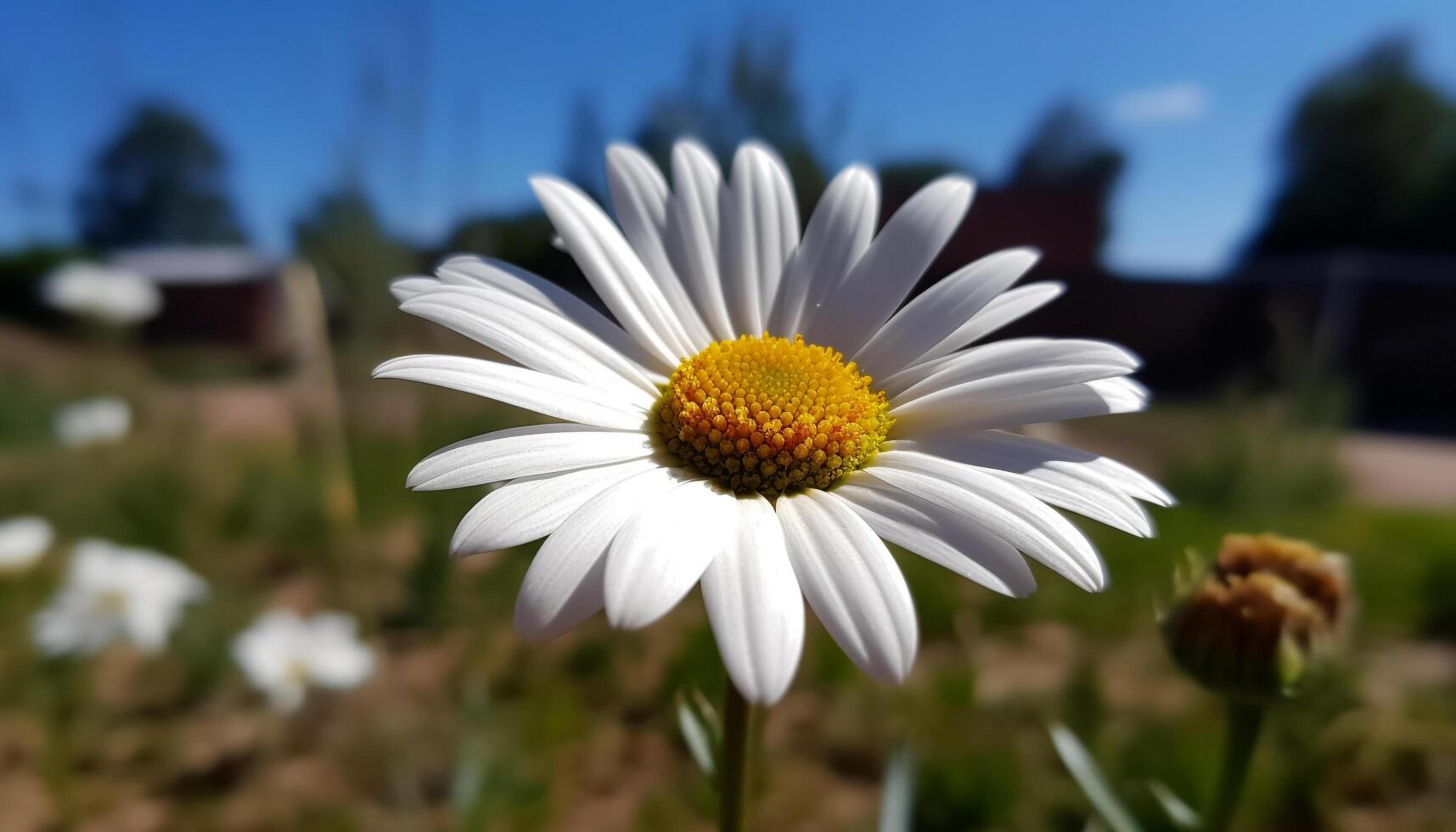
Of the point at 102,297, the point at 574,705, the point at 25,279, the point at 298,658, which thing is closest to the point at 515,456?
the point at 574,705

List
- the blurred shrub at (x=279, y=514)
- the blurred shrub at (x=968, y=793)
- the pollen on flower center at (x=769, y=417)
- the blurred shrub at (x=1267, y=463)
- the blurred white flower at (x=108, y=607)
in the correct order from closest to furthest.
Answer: the pollen on flower center at (x=769, y=417), the blurred shrub at (x=968, y=793), the blurred white flower at (x=108, y=607), the blurred shrub at (x=279, y=514), the blurred shrub at (x=1267, y=463)

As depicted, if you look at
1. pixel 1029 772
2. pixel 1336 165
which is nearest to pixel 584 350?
pixel 1029 772

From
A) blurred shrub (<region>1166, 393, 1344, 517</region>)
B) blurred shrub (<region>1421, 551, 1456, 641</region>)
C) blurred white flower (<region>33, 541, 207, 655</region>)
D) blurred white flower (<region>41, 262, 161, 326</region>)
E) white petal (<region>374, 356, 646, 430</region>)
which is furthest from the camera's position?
blurred shrub (<region>1166, 393, 1344, 517</region>)

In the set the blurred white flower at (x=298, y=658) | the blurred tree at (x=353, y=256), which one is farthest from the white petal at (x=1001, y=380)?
the blurred tree at (x=353, y=256)

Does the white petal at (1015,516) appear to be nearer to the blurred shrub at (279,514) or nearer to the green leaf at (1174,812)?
the green leaf at (1174,812)

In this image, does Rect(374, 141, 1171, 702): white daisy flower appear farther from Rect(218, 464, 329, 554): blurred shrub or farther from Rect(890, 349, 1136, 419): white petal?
Rect(218, 464, 329, 554): blurred shrub

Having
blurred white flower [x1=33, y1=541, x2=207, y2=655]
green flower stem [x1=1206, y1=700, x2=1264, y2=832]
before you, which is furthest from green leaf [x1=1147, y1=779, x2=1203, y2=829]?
blurred white flower [x1=33, y1=541, x2=207, y2=655]

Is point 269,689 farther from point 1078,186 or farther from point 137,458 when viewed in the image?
point 137,458
